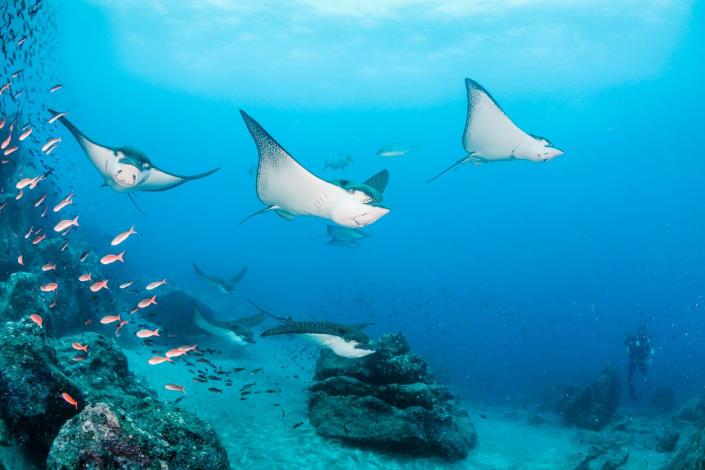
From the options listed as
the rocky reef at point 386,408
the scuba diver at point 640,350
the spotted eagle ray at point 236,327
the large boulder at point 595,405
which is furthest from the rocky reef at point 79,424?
the scuba diver at point 640,350

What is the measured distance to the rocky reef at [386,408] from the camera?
6664 millimetres

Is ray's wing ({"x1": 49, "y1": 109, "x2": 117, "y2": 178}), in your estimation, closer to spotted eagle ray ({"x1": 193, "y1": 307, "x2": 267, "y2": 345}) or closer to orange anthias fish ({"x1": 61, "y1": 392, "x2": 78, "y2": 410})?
orange anthias fish ({"x1": 61, "y1": 392, "x2": 78, "y2": 410})

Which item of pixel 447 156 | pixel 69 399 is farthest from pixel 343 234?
pixel 447 156

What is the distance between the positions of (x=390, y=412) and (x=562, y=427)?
35.0 feet

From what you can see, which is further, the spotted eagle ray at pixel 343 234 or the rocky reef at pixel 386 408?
the spotted eagle ray at pixel 343 234

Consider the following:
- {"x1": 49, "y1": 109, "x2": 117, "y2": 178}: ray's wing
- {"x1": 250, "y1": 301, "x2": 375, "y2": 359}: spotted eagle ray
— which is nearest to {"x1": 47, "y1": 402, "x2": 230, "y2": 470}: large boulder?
{"x1": 250, "y1": 301, "x2": 375, "y2": 359}: spotted eagle ray

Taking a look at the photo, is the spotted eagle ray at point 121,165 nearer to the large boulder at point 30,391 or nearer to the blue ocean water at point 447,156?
the large boulder at point 30,391

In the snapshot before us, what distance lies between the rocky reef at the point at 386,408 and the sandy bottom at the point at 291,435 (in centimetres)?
22

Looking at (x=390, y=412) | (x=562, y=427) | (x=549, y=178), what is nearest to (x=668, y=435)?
(x=562, y=427)

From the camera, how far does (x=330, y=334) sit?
5742 mm

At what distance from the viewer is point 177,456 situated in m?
2.82

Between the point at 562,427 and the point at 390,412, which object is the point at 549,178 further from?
the point at 390,412

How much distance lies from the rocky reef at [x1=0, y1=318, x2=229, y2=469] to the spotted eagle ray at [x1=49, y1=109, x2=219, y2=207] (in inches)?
87.7

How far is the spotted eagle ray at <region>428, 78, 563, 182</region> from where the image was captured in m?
5.18
